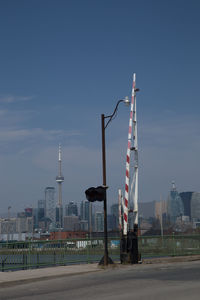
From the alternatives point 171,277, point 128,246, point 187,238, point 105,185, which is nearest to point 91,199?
point 105,185

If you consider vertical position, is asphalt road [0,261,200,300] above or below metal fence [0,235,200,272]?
below

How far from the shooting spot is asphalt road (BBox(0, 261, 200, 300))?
10.7 metres

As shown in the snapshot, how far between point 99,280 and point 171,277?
7.67 feet

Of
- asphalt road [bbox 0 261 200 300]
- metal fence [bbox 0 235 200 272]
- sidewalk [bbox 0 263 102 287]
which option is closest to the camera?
asphalt road [bbox 0 261 200 300]

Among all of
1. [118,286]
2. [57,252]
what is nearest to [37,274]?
[57,252]

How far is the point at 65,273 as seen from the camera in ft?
51.7

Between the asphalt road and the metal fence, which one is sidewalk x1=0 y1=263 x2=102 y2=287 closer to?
the asphalt road

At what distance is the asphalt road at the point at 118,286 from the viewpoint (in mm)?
10656

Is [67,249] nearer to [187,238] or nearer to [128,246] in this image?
[128,246]

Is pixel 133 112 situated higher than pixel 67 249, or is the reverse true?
pixel 133 112

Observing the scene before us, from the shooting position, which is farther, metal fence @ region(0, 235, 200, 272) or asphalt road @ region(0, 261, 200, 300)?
metal fence @ region(0, 235, 200, 272)

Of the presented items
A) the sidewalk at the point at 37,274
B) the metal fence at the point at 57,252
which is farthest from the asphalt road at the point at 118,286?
the metal fence at the point at 57,252

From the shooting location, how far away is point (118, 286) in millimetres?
12219

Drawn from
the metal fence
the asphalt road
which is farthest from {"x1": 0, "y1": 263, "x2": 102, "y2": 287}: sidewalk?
the metal fence
